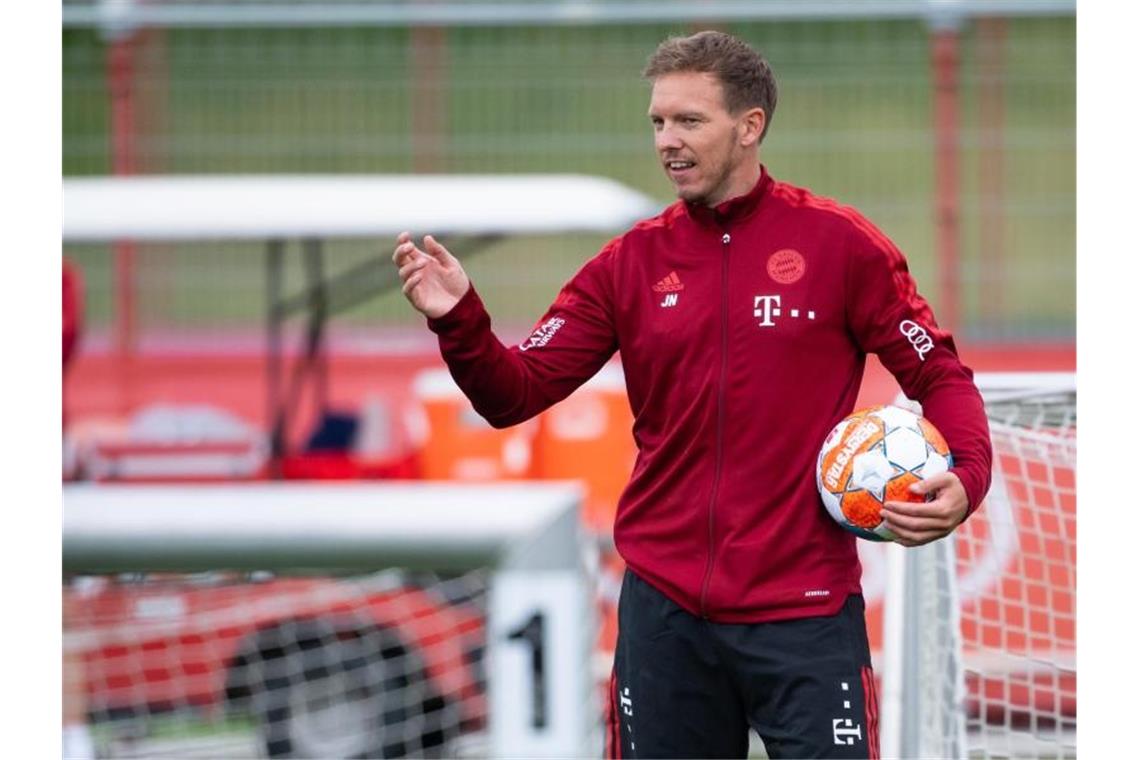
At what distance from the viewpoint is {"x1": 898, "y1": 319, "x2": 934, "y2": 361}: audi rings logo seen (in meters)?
3.23

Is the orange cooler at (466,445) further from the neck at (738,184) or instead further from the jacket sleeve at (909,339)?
the jacket sleeve at (909,339)

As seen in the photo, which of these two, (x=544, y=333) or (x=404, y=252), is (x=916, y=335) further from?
(x=404, y=252)

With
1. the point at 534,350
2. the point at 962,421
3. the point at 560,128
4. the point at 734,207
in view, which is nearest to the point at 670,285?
the point at 734,207

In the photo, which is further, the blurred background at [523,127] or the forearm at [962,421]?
the blurred background at [523,127]

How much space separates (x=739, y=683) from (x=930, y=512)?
50cm

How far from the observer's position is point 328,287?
749 centimetres

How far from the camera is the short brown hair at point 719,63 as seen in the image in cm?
328

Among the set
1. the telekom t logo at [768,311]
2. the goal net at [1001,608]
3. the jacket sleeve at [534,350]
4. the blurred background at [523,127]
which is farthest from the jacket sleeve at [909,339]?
the blurred background at [523,127]

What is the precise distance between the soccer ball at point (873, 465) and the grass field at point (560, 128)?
21.6 feet

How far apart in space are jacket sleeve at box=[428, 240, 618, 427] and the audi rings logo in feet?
1.90

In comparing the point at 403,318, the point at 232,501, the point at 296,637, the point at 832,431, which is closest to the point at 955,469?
the point at 832,431

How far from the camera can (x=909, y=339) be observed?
3.24 metres

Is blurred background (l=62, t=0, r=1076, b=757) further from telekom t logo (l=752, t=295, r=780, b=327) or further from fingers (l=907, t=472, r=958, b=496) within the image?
fingers (l=907, t=472, r=958, b=496)

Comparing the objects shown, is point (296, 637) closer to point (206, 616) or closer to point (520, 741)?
point (206, 616)
